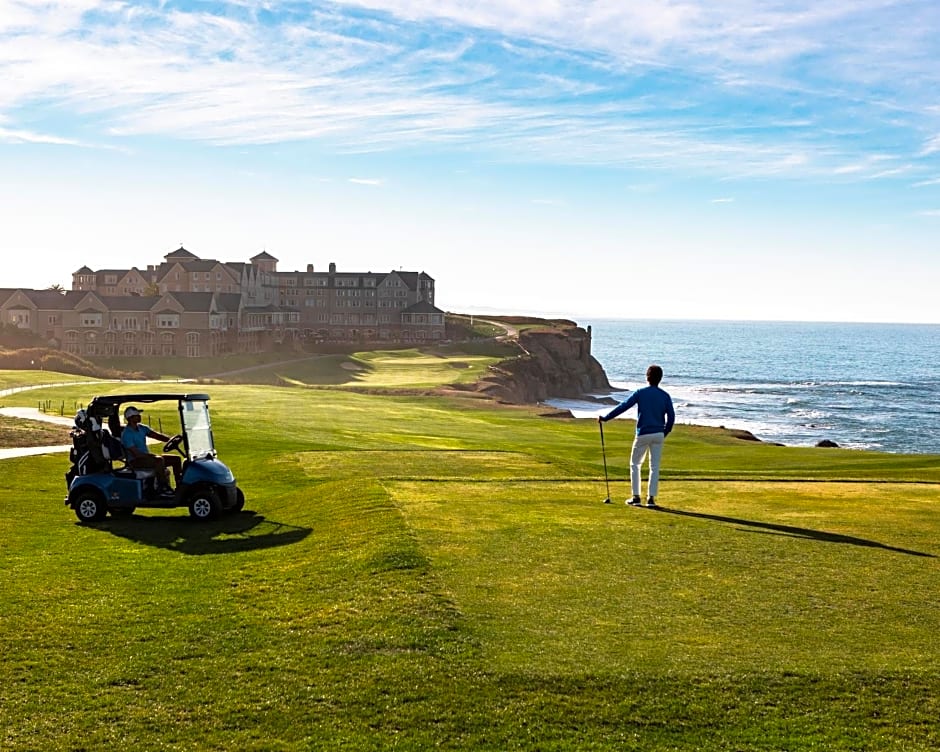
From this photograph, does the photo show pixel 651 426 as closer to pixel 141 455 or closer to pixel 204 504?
pixel 204 504

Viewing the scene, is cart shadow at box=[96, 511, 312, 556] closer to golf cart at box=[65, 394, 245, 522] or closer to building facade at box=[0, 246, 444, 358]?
golf cart at box=[65, 394, 245, 522]

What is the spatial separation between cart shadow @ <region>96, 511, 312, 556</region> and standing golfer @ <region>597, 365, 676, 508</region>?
631 centimetres

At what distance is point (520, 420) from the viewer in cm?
6238

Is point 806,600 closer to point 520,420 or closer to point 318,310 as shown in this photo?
point 520,420

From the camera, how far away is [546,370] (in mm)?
135250

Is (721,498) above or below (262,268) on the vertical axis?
below

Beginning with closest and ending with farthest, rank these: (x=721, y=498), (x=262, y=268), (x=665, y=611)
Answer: (x=665, y=611) → (x=721, y=498) → (x=262, y=268)

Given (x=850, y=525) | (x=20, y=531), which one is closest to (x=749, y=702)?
(x=850, y=525)

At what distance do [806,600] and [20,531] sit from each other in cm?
1389

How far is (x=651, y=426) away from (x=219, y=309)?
117777 mm


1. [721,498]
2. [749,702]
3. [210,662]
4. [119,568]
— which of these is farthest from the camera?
[721,498]

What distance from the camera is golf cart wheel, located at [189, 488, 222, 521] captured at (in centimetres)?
2023

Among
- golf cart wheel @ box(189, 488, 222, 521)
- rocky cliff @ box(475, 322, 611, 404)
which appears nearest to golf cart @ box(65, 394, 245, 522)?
golf cart wheel @ box(189, 488, 222, 521)

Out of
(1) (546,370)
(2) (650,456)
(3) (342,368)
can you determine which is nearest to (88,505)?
(2) (650,456)
